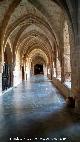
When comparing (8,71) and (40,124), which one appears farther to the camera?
(8,71)

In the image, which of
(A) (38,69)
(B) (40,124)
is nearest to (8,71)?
(B) (40,124)

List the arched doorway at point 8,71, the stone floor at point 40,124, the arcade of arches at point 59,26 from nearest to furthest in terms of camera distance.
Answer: the stone floor at point 40,124 → the arcade of arches at point 59,26 → the arched doorway at point 8,71

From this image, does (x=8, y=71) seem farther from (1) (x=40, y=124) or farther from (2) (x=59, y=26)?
(1) (x=40, y=124)

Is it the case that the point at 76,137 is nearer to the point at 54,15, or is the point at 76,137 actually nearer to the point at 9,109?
the point at 9,109

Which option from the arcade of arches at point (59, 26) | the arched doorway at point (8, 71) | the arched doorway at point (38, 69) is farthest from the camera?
the arched doorway at point (38, 69)

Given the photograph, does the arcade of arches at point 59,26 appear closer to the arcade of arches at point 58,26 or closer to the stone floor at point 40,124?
the arcade of arches at point 58,26

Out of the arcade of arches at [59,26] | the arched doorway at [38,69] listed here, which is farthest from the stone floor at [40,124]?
the arched doorway at [38,69]

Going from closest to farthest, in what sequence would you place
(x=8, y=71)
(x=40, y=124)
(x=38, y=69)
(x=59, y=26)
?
1. (x=40, y=124)
2. (x=59, y=26)
3. (x=8, y=71)
4. (x=38, y=69)

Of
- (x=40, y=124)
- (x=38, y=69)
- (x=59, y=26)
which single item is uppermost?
(x=59, y=26)

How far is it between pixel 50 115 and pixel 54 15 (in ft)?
19.8

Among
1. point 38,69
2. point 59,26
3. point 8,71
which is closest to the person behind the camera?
point 59,26

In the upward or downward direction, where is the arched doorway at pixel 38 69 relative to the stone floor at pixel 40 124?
upward

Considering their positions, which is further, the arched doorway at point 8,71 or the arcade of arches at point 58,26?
the arched doorway at point 8,71

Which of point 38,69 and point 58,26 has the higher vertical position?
point 58,26
